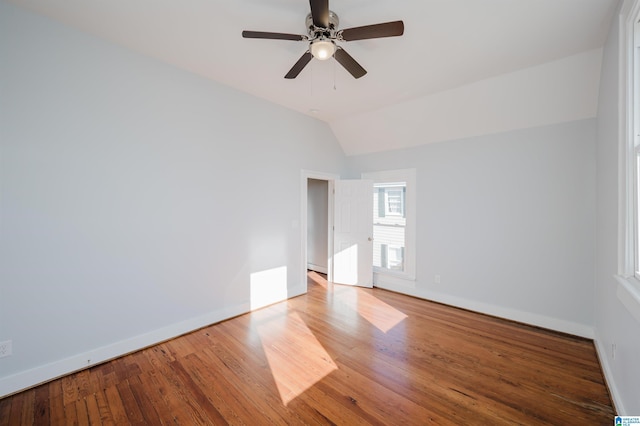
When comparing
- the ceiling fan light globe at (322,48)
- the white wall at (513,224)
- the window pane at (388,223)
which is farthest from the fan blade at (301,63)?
the window pane at (388,223)

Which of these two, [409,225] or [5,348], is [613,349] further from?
[5,348]

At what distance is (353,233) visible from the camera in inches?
193

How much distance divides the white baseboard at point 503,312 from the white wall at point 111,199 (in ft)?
8.29

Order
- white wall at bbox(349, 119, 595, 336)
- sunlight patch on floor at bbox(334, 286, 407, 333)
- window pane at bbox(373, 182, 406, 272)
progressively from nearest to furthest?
white wall at bbox(349, 119, 595, 336), sunlight patch on floor at bbox(334, 286, 407, 333), window pane at bbox(373, 182, 406, 272)

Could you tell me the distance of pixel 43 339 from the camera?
217 cm

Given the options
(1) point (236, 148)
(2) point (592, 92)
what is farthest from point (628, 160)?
(1) point (236, 148)

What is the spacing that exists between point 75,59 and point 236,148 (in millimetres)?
1639

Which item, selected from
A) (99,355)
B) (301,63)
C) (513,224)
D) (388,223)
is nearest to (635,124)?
(513,224)

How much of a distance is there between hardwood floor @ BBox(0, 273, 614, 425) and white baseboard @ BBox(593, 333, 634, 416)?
0.20 feet

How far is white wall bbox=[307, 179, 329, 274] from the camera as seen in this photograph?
5812 mm

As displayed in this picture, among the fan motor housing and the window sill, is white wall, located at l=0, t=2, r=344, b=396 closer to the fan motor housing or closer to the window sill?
the fan motor housing

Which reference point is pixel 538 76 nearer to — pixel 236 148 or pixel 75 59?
pixel 236 148

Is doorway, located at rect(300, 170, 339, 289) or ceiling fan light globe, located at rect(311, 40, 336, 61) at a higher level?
ceiling fan light globe, located at rect(311, 40, 336, 61)

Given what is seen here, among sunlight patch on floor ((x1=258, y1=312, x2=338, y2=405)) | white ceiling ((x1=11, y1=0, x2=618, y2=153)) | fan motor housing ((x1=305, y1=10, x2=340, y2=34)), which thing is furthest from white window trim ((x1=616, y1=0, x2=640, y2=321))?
sunlight patch on floor ((x1=258, y1=312, x2=338, y2=405))
